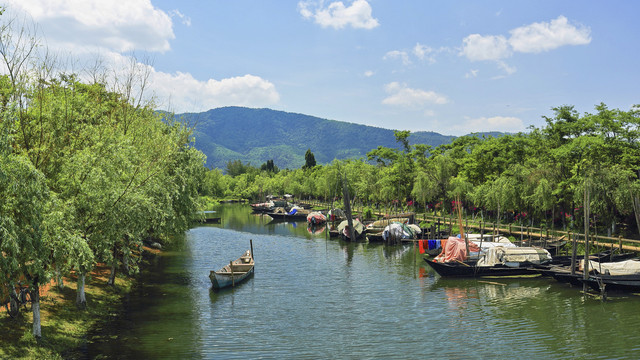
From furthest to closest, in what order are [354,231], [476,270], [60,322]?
[354,231], [476,270], [60,322]

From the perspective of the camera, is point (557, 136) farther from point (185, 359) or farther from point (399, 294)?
point (185, 359)

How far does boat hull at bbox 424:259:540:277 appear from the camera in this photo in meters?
38.3

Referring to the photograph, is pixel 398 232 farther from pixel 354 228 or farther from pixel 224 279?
pixel 224 279

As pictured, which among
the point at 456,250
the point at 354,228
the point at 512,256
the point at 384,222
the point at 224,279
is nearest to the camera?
the point at 224,279

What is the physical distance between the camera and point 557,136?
182 ft

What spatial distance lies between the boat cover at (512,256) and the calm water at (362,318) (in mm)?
1728

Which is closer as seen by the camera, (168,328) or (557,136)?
(168,328)

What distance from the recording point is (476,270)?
3922 centimetres

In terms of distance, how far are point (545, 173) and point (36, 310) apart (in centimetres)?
5037

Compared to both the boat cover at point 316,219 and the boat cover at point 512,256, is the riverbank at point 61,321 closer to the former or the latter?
the boat cover at point 512,256

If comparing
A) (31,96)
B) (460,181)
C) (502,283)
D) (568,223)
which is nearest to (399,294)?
(502,283)

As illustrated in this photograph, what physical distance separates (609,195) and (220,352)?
1522 inches

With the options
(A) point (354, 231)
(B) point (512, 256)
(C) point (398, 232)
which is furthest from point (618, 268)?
(A) point (354, 231)

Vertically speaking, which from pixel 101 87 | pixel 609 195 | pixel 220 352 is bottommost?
pixel 220 352
